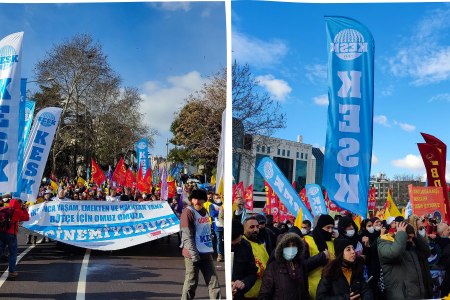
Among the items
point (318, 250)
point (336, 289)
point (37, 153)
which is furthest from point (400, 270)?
point (37, 153)

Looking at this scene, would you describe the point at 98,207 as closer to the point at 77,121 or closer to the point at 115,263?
the point at 115,263

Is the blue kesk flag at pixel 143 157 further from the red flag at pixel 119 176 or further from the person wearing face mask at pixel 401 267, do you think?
the person wearing face mask at pixel 401 267

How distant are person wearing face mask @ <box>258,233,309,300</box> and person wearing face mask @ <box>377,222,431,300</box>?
128 centimetres

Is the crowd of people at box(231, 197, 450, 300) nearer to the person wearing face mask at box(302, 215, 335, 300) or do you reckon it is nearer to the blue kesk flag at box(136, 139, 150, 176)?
the person wearing face mask at box(302, 215, 335, 300)

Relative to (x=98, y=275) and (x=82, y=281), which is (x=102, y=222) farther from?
(x=82, y=281)

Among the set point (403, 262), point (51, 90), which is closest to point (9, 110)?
point (403, 262)

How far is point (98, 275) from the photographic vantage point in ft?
23.9

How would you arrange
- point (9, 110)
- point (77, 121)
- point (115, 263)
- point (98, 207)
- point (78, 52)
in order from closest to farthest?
point (9, 110) → point (115, 263) → point (98, 207) → point (78, 52) → point (77, 121)

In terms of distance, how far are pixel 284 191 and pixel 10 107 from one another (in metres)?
5.11

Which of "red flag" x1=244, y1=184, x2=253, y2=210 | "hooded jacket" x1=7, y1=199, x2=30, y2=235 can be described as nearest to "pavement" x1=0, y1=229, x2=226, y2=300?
"hooded jacket" x1=7, y1=199, x2=30, y2=235

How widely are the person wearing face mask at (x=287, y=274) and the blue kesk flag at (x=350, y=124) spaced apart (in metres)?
1.49

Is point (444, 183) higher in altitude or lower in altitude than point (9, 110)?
lower

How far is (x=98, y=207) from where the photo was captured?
979 centimetres

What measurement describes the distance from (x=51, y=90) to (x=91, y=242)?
24713 millimetres
